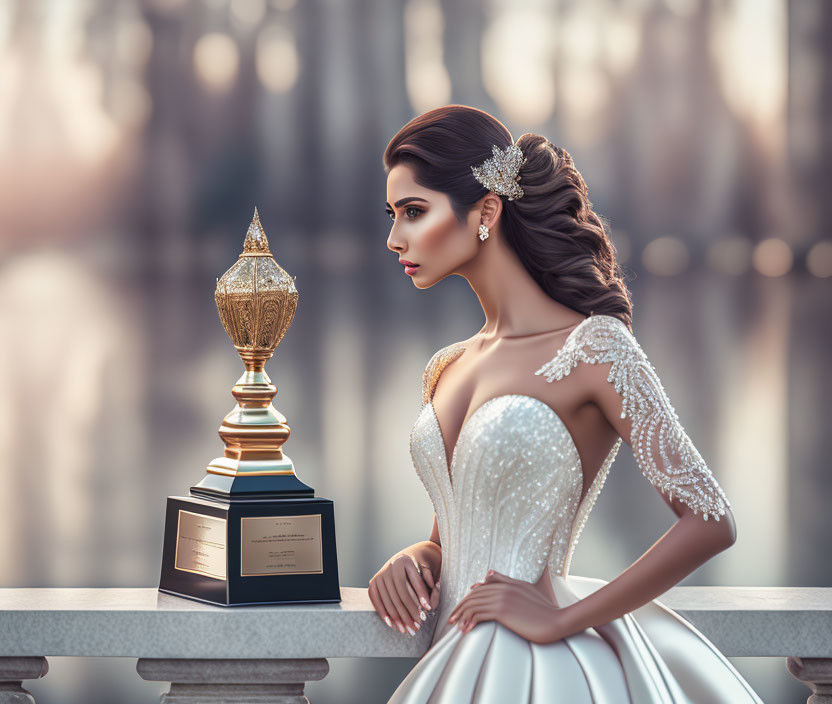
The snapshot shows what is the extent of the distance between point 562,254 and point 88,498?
2.01m

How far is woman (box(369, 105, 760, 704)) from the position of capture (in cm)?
171

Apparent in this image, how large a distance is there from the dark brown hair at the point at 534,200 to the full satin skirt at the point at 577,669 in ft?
1.85

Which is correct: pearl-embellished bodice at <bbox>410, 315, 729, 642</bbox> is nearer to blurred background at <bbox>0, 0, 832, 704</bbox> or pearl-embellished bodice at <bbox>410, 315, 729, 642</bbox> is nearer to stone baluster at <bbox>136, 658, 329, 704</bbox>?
Result: stone baluster at <bbox>136, 658, 329, 704</bbox>

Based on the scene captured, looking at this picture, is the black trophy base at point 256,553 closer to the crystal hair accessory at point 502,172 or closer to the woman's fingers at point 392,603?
the woman's fingers at point 392,603

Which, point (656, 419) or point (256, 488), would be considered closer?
point (656, 419)

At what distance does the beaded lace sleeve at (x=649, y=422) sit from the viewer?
1692 millimetres

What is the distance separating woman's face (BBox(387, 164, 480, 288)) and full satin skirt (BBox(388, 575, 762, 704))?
0.64 metres

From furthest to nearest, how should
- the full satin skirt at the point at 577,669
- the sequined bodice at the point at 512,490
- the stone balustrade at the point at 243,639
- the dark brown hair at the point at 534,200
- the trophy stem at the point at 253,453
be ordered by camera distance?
the trophy stem at the point at 253,453 → the stone balustrade at the point at 243,639 → the dark brown hair at the point at 534,200 → the sequined bodice at the point at 512,490 → the full satin skirt at the point at 577,669

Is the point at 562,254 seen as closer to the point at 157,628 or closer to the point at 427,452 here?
the point at 427,452

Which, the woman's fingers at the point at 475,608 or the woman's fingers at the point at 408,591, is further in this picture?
the woman's fingers at the point at 408,591

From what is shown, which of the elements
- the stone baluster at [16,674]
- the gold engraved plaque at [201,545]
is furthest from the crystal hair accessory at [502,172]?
the stone baluster at [16,674]

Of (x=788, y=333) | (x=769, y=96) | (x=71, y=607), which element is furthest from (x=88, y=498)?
(x=769, y=96)

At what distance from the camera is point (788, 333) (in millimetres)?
3299

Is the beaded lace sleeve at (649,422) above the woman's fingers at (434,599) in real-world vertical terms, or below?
above
